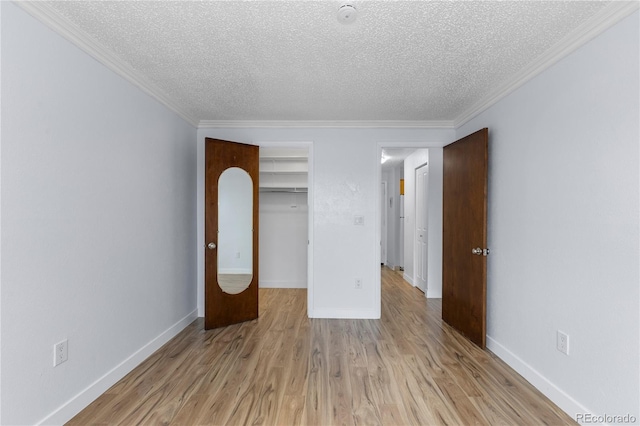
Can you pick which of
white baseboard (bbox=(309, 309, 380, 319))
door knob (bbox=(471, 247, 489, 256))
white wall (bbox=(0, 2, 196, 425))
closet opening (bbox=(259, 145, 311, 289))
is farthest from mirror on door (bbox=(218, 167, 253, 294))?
door knob (bbox=(471, 247, 489, 256))

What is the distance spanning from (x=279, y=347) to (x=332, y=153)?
84.9 inches

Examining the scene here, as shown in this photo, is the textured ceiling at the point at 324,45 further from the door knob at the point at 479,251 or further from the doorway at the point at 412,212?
the door knob at the point at 479,251

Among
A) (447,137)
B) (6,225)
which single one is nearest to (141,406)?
(6,225)

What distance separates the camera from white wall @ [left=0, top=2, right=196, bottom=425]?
1486 mm

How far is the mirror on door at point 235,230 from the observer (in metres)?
3.39

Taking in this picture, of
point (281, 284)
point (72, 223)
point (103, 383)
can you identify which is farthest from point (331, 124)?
point (103, 383)

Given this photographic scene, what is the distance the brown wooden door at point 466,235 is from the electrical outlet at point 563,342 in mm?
708

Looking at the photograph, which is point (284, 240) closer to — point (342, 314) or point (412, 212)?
point (342, 314)

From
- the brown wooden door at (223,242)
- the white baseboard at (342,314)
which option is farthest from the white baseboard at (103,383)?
the white baseboard at (342,314)

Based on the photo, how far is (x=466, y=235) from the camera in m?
2.92

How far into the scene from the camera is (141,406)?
192 centimetres

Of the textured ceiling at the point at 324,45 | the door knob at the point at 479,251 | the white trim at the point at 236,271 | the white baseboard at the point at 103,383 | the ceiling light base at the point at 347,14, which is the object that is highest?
the textured ceiling at the point at 324,45

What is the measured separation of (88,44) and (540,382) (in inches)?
146

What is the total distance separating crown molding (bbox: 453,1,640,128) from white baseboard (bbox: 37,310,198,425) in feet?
12.0
